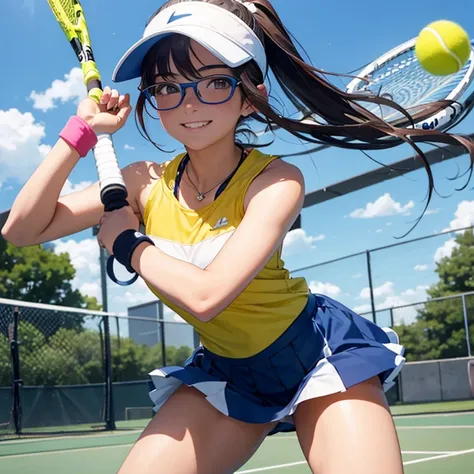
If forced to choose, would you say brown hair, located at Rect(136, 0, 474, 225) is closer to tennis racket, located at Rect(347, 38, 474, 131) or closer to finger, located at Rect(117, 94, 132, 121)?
finger, located at Rect(117, 94, 132, 121)

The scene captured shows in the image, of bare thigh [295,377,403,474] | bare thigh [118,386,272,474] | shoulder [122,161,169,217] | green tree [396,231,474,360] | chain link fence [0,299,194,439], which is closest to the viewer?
bare thigh [295,377,403,474]

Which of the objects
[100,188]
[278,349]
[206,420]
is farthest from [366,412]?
[100,188]

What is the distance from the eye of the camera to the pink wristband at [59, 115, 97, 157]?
1.94 m

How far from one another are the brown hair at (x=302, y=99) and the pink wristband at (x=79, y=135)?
0.18 meters

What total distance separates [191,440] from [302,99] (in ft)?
3.11

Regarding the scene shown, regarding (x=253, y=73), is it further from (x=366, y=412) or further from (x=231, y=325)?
(x=366, y=412)

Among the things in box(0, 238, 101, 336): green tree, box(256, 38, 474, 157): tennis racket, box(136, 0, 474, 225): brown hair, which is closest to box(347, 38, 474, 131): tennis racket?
box(256, 38, 474, 157): tennis racket

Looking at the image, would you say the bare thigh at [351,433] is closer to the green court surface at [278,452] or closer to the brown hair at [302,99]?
the brown hair at [302,99]

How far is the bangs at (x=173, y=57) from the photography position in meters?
1.88

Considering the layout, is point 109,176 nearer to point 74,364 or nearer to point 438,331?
point 438,331

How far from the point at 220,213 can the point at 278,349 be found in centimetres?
35

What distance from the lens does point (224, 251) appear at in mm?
1720

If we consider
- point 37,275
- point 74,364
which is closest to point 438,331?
point 74,364

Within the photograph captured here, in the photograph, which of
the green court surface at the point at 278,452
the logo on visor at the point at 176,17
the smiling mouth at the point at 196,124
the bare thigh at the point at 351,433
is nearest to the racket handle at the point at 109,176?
the smiling mouth at the point at 196,124
